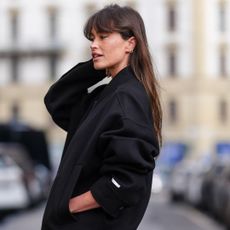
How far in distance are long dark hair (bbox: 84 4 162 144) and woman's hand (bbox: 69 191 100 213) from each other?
1.28ft

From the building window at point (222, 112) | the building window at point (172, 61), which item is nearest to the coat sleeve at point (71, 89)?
the building window at point (222, 112)

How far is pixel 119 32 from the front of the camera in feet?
11.3

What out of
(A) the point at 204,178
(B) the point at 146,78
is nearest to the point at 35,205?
(A) the point at 204,178

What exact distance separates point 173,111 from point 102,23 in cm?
6224

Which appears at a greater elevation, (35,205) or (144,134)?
(144,134)

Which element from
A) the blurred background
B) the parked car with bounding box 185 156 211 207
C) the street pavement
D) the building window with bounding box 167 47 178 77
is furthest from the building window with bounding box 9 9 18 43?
the street pavement

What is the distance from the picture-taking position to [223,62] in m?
66.0

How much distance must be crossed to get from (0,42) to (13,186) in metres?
47.2

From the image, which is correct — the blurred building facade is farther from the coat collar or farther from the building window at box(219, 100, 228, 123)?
the coat collar

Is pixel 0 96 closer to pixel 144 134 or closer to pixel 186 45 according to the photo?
A: pixel 186 45

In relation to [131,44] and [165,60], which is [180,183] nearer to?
[131,44]

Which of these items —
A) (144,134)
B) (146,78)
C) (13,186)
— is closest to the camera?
(144,134)

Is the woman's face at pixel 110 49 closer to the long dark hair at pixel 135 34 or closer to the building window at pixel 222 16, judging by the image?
the long dark hair at pixel 135 34

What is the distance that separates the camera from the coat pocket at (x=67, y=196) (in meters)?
3.27
